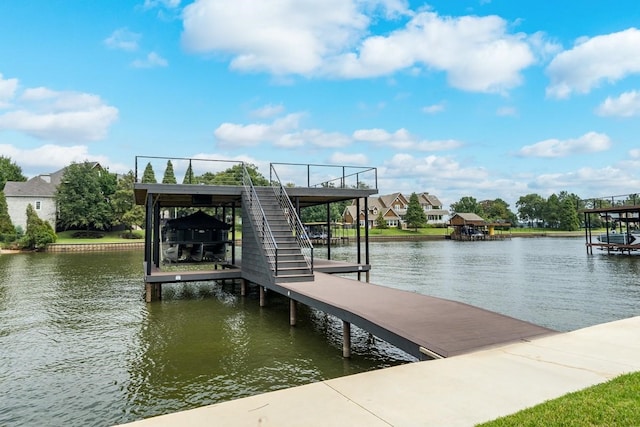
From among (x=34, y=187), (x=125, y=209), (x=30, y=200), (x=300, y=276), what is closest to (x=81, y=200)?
(x=125, y=209)

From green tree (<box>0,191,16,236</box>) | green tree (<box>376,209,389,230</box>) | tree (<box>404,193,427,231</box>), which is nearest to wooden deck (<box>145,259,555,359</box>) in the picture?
green tree (<box>0,191,16,236</box>)

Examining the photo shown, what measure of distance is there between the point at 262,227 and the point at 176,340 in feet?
14.3

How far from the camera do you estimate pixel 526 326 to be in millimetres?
6043

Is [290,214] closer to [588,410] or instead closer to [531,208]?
[588,410]

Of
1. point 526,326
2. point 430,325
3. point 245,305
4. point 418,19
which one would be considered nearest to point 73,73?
point 245,305

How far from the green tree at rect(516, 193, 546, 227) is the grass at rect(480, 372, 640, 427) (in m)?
105

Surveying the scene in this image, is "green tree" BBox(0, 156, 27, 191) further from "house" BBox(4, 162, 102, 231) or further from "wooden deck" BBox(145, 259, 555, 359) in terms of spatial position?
"wooden deck" BBox(145, 259, 555, 359)

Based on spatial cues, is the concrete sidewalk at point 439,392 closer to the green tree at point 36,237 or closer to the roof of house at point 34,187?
the green tree at point 36,237

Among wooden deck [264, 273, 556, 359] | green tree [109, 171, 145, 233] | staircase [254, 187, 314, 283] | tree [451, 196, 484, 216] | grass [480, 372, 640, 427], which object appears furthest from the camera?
tree [451, 196, 484, 216]

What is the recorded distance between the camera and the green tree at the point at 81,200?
45.5 m

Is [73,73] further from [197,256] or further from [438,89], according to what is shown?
[438,89]

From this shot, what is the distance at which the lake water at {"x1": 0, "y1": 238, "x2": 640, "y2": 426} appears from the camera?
5723 millimetres

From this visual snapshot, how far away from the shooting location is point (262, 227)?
1190cm

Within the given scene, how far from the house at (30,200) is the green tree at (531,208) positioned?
101004 mm
